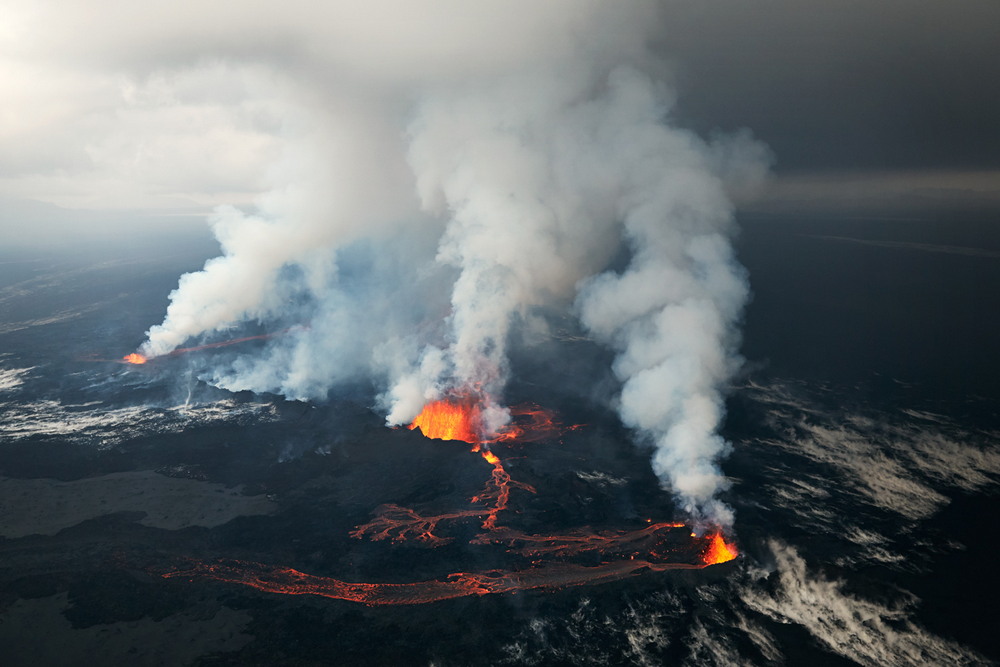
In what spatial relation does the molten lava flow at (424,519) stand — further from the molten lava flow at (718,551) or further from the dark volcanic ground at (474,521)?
the molten lava flow at (718,551)

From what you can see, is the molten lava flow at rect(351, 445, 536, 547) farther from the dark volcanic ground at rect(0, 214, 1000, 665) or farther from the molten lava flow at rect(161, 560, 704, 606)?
the molten lava flow at rect(161, 560, 704, 606)

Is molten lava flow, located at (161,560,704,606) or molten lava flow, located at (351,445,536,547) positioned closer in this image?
molten lava flow, located at (161,560,704,606)

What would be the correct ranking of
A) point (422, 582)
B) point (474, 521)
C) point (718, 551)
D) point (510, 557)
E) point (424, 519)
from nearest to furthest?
point (422, 582) < point (510, 557) < point (718, 551) < point (474, 521) < point (424, 519)

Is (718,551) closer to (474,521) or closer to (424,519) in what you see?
(474,521)

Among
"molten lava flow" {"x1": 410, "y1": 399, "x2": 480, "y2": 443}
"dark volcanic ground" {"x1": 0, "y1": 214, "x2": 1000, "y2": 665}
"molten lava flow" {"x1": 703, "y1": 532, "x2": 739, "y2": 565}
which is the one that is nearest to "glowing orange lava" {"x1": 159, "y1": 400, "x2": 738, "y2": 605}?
"molten lava flow" {"x1": 703, "y1": 532, "x2": 739, "y2": 565}

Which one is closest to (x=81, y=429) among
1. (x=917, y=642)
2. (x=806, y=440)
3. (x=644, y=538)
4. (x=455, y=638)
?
(x=455, y=638)

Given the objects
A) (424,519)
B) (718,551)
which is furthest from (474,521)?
(718,551)
